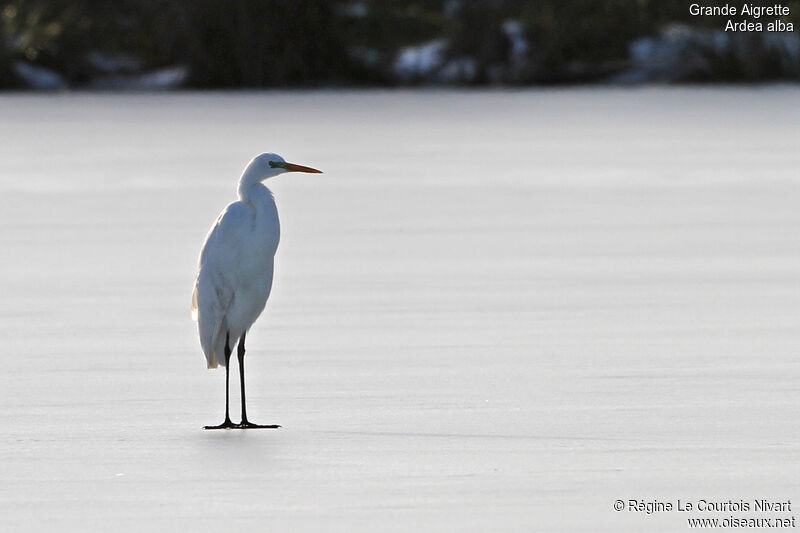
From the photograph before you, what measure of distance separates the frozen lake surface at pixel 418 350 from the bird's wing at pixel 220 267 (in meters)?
0.34

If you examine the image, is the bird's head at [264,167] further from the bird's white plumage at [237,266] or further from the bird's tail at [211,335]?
the bird's tail at [211,335]

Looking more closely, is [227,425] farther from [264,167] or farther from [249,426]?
[264,167]

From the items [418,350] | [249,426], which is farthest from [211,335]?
[418,350]

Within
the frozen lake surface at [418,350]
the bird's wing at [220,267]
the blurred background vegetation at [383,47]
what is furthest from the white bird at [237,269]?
→ the blurred background vegetation at [383,47]

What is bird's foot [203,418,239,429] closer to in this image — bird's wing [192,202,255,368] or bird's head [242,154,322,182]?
bird's wing [192,202,255,368]

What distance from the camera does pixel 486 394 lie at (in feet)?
19.3

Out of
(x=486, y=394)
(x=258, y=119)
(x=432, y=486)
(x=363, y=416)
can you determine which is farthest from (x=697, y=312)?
(x=258, y=119)

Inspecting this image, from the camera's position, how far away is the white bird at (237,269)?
18.1 feet

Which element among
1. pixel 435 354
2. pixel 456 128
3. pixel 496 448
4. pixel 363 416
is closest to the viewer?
pixel 496 448

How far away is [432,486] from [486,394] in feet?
4.43

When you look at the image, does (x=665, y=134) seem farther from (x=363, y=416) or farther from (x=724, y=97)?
(x=363, y=416)

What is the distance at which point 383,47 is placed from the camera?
1499 inches

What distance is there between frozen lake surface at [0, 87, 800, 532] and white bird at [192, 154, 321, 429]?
0.27 m

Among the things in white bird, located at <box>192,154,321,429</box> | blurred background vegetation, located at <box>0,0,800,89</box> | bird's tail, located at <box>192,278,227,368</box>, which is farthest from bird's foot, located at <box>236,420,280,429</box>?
blurred background vegetation, located at <box>0,0,800,89</box>
